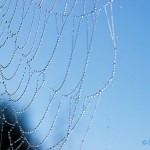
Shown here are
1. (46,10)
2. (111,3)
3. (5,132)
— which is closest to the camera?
(111,3)

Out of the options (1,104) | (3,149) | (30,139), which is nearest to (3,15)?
(3,149)

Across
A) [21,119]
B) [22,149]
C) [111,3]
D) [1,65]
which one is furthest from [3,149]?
[111,3]

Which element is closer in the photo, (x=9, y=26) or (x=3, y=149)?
(x=9, y=26)

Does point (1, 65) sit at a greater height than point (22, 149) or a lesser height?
greater

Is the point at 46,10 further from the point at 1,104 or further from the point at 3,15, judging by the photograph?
the point at 1,104

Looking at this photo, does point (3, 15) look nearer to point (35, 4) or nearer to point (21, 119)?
point (35, 4)

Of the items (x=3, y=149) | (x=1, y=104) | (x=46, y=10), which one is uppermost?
(x=46, y=10)

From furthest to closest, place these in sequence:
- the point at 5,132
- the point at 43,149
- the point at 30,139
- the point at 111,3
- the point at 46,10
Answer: the point at 30,139, the point at 43,149, the point at 5,132, the point at 46,10, the point at 111,3

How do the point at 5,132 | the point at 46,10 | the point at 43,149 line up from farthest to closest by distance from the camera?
the point at 43,149, the point at 5,132, the point at 46,10

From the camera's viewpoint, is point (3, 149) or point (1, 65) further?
point (3, 149)
